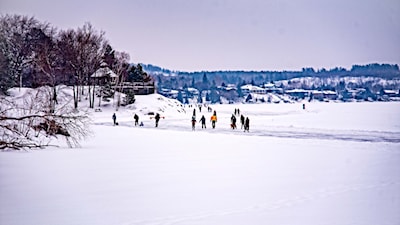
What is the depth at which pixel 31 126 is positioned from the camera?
650 inches

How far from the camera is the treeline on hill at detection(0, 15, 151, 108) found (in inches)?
2403

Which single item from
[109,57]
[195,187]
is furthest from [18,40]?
[195,187]

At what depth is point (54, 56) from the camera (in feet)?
216

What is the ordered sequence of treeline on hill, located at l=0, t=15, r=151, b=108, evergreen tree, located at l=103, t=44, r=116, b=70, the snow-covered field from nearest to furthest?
the snow-covered field → treeline on hill, located at l=0, t=15, r=151, b=108 → evergreen tree, located at l=103, t=44, r=116, b=70

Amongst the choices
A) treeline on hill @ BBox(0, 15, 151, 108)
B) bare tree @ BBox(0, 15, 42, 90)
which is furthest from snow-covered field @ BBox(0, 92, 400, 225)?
bare tree @ BBox(0, 15, 42, 90)

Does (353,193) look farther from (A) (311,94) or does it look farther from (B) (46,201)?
(A) (311,94)

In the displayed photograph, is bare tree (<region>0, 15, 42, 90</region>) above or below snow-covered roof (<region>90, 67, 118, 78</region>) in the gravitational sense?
above

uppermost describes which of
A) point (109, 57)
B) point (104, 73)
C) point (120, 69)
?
point (109, 57)

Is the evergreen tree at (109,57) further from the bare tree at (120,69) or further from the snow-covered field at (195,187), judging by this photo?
the snow-covered field at (195,187)

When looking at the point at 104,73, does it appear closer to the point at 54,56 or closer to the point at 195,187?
the point at 54,56

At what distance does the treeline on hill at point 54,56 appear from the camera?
61031 mm

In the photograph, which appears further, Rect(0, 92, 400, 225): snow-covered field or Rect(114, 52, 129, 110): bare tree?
Rect(114, 52, 129, 110): bare tree

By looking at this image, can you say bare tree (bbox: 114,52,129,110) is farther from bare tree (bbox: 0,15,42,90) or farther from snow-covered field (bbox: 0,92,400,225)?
snow-covered field (bbox: 0,92,400,225)

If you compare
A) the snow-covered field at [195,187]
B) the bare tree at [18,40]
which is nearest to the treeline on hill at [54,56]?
the bare tree at [18,40]
